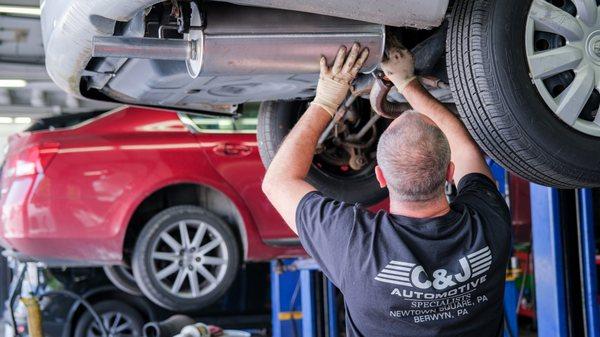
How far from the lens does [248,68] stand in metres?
2.05

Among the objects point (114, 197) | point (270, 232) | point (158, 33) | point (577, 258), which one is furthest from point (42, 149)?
point (577, 258)

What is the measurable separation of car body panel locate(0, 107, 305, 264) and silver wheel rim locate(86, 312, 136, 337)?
4.61ft

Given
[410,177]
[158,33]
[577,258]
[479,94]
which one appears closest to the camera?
[410,177]

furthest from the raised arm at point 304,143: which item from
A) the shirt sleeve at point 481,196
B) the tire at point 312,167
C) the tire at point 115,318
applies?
the tire at point 115,318

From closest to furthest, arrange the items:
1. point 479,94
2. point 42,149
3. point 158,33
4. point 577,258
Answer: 1. point 479,94
2. point 158,33
3. point 577,258
4. point 42,149

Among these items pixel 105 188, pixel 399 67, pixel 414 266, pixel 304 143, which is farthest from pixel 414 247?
pixel 105 188

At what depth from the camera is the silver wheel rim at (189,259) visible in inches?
174

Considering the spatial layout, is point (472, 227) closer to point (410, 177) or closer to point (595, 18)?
point (410, 177)

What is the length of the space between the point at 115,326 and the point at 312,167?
3.29 metres

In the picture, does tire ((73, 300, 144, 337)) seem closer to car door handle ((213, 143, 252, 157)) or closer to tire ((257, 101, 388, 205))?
car door handle ((213, 143, 252, 157))

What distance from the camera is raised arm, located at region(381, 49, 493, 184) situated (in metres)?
2.18

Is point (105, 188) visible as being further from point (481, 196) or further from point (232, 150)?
point (481, 196)

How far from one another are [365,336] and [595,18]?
1052mm

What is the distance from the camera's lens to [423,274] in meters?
1.73
